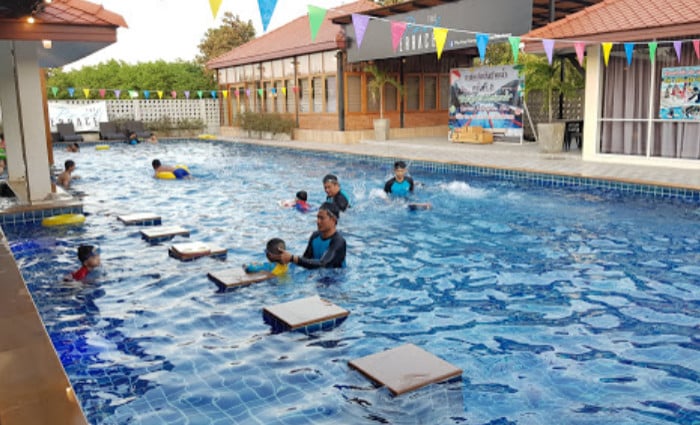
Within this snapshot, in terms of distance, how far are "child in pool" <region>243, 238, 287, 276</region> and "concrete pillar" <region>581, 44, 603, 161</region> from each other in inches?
389

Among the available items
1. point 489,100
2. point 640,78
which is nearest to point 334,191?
point 640,78

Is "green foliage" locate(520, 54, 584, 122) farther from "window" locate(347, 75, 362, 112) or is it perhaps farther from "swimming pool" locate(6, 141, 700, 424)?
"window" locate(347, 75, 362, 112)

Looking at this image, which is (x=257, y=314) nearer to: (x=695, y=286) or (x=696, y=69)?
(x=695, y=286)

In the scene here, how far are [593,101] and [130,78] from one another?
2572 cm

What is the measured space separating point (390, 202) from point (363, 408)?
280 inches

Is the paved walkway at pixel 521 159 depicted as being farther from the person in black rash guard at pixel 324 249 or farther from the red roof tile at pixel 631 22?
the person in black rash guard at pixel 324 249

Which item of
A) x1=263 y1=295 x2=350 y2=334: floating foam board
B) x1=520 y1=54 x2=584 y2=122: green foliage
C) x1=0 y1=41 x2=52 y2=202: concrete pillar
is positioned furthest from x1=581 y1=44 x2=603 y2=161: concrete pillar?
x1=0 y1=41 x2=52 y2=202: concrete pillar

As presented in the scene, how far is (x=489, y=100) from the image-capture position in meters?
18.4

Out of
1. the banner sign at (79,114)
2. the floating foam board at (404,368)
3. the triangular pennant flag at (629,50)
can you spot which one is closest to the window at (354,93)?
the triangular pennant flag at (629,50)

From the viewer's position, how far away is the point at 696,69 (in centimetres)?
1182

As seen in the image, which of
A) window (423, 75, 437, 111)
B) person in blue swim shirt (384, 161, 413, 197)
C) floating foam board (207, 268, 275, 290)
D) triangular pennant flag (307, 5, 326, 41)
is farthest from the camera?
window (423, 75, 437, 111)

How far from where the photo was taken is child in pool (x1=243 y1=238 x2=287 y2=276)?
614 cm

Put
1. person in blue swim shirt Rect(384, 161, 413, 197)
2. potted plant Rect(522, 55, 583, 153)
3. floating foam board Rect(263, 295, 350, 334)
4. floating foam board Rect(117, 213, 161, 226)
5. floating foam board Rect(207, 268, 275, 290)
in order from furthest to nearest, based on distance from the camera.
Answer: potted plant Rect(522, 55, 583, 153) < person in blue swim shirt Rect(384, 161, 413, 197) < floating foam board Rect(117, 213, 161, 226) < floating foam board Rect(207, 268, 275, 290) < floating foam board Rect(263, 295, 350, 334)

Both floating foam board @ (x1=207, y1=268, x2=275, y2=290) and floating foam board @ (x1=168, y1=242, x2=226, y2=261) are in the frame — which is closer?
floating foam board @ (x1=207, y1=268, x2=275, y2=290)
